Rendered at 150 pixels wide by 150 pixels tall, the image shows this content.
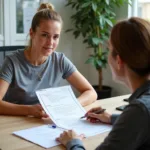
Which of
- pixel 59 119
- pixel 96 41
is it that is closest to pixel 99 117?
pixel 59 119

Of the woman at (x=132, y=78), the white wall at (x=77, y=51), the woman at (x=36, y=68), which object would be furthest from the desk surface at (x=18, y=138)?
the white wall at (x=77, y=51)

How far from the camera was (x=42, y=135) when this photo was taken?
3.98 feet

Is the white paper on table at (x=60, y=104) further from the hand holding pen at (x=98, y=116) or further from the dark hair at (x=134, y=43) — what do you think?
the dark hair at (x=134, y=43)

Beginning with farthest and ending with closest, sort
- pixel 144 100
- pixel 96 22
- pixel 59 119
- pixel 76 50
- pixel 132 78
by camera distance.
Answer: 1. pixel 76 50
2. pixel 96 22
3. pixel 59 119
4. pixel 132 78
5. pixel 144 100

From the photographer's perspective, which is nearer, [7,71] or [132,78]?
[132,78]

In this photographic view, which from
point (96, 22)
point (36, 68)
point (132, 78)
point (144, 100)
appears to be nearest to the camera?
point (144, 100)

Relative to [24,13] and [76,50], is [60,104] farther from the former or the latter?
[76,50]

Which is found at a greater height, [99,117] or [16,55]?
[16,55]

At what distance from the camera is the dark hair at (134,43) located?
0.87m

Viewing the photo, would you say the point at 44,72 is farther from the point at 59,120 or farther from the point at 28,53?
the point at 59,120

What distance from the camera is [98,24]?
3252 millimetres

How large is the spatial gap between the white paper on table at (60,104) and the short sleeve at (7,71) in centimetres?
33

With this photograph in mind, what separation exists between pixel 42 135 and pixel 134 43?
58 cm

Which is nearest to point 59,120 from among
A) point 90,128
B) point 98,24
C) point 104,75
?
point 90,128
